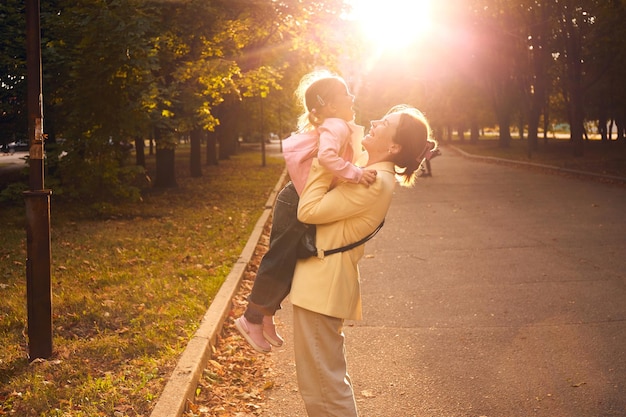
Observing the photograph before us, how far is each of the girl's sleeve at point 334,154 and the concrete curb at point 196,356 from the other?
7.10ft

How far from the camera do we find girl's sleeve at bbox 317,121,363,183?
305 centimetres

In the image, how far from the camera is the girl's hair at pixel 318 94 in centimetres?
324

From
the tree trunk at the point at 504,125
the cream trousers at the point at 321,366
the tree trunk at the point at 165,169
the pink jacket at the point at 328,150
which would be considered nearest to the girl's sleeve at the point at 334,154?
the pink jacket at the point at 328,150

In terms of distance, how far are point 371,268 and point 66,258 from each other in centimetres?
425

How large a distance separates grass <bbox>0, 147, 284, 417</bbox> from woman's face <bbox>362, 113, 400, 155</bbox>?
2.40m

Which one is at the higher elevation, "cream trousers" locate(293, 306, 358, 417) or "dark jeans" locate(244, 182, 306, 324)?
"dark jeans" locate(244, 182, 306, 324)

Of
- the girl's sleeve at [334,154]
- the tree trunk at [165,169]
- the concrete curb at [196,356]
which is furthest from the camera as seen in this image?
the tree trunk at [165,169]

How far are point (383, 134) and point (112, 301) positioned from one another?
5.09 meters

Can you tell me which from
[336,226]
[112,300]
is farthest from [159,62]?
[336,226]

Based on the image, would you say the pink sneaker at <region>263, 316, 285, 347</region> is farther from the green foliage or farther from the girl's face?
the green foliage

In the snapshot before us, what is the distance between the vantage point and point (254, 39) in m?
22.1

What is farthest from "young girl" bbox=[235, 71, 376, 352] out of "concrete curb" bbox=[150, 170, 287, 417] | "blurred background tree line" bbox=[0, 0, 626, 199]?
"blurred background tree line" bbox=[0, 0, 626, 199]

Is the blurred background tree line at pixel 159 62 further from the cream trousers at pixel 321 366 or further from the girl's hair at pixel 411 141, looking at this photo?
the cream trousers at pixel 321 366

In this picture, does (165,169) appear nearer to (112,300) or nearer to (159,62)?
(159,62)
